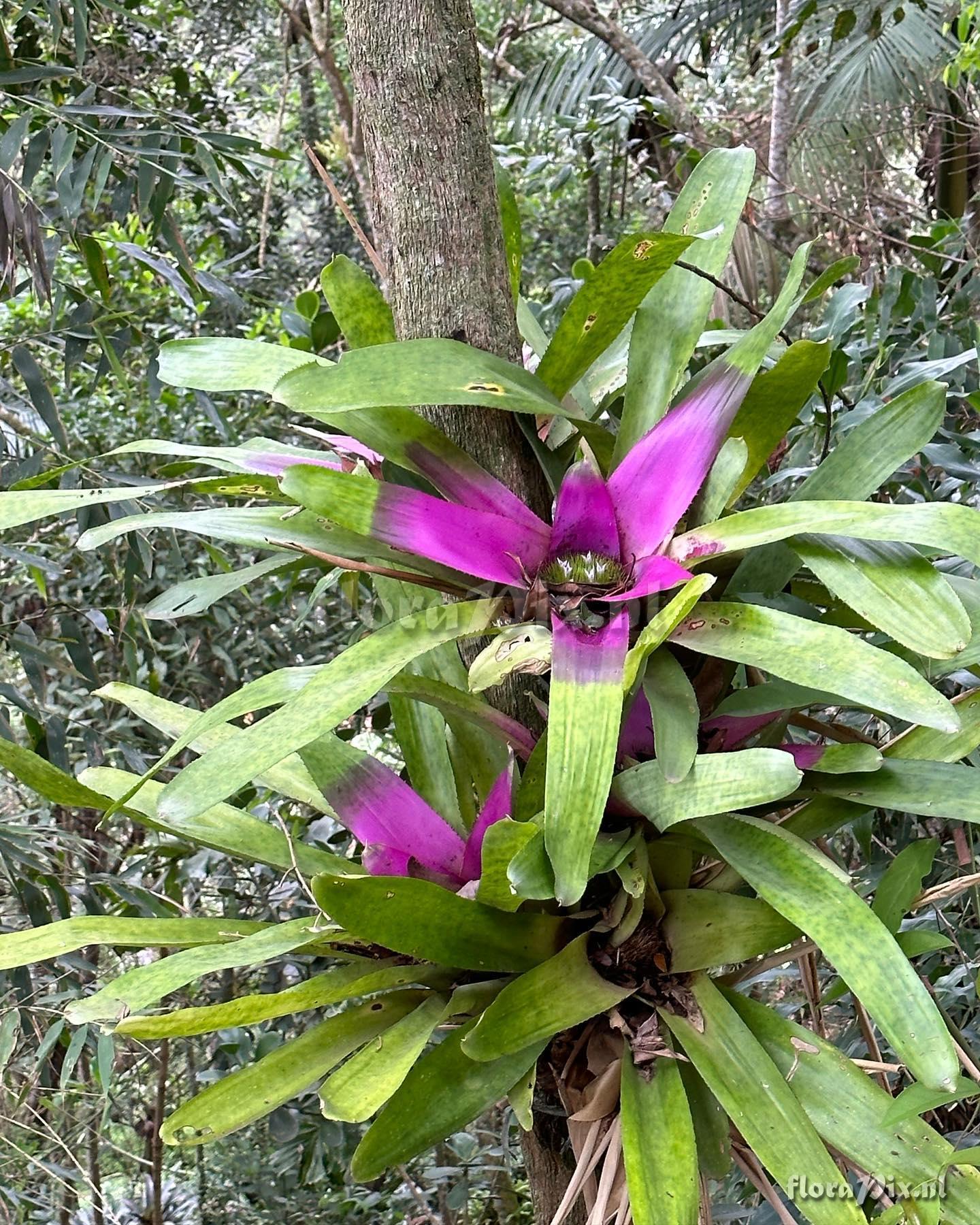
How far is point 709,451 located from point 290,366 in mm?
229

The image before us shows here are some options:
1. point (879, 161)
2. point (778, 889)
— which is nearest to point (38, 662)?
point (778, 889)

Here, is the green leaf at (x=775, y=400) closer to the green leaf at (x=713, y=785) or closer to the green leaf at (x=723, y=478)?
the green leaf at (x=723, y=478)

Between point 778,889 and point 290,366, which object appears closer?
point 778,889

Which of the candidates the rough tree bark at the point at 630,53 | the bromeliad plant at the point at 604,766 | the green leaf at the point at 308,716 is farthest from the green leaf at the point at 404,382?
the rough tree bark at the point at 630,53

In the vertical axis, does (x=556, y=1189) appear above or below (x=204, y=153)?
below

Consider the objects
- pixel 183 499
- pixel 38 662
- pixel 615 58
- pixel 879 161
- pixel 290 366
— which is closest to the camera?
pixel 290 366

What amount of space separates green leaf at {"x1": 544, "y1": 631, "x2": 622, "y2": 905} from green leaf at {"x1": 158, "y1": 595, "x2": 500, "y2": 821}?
3.2 inches

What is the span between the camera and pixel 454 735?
1.84 feet

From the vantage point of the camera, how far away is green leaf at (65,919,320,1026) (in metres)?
0.46

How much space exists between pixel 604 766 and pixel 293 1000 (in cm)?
19

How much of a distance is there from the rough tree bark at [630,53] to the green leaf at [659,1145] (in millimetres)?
1523

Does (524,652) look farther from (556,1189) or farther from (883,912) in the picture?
(556,1189)

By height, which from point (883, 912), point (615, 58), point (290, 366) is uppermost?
point (615, 58)

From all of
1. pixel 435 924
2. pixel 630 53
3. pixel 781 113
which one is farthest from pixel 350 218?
pixel 781 113
